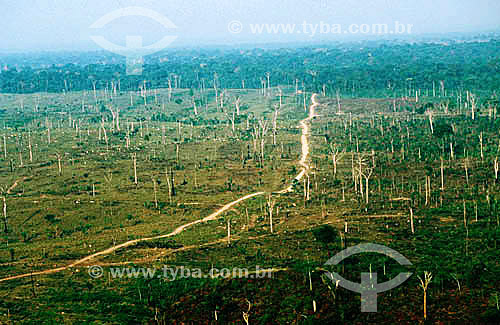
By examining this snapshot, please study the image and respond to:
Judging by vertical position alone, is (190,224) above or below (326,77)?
below

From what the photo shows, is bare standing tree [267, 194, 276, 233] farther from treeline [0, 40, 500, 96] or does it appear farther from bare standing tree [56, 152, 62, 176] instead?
treeline [0, 40, 500, 96]

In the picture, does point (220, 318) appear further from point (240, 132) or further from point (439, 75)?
point (439, 75)

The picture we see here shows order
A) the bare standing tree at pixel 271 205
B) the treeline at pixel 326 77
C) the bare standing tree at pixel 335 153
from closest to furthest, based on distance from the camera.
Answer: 1. the bare standing tree at pixel 271 205
2. the bare standing tree at pixel 335 153
3. the treeline at pixel 326 77

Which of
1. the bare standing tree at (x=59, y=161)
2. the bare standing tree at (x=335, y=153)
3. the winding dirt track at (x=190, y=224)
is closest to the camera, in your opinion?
the winding dirt track at (x=190, y=224)

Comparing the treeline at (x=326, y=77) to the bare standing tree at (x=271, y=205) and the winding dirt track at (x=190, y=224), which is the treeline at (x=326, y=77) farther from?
the bare standing tree at (x=271, y=205)

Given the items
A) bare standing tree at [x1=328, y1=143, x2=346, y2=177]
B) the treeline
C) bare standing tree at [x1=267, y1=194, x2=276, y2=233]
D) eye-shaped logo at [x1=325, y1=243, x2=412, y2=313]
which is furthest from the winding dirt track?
the treeline

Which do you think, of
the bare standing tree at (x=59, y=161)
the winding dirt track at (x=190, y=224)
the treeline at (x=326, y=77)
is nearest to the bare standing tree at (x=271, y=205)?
the winding dirt track at (x=190, y=224)

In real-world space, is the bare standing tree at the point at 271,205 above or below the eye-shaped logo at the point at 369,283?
below

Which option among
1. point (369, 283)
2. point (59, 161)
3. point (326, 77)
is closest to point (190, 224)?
point (369, 283)

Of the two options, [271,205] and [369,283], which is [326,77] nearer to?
[271,205]

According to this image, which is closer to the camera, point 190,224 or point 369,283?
point 369,283

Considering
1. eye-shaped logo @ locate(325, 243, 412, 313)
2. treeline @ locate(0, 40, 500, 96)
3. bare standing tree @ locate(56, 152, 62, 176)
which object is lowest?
bare standing tree @ locate(56, 152, 62, 176)
